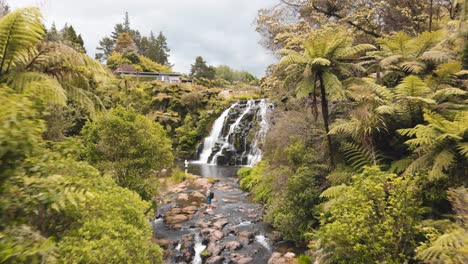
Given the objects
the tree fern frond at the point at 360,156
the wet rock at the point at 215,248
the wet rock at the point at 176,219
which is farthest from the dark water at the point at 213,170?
the tree fern frond at the point at 360,156

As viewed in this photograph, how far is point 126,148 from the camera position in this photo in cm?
830

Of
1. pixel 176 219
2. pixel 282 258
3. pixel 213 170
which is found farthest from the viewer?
pixel 213 170

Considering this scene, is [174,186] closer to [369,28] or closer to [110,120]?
[110,120]

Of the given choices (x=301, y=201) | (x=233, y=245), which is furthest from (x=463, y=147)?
(x=233, y=245)

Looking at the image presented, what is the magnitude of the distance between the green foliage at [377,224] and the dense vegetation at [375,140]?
17 millimetres

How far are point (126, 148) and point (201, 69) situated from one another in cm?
3860

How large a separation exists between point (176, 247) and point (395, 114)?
621cm

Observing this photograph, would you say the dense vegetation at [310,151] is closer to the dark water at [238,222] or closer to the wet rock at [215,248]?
the dark water at [238,222]

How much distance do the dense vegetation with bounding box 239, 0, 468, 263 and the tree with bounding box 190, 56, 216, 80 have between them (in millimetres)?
33928

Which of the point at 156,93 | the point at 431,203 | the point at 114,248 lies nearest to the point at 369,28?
the point at 431,203

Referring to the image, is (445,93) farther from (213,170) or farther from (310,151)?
(213,170)

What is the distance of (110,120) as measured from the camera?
26.2 ft

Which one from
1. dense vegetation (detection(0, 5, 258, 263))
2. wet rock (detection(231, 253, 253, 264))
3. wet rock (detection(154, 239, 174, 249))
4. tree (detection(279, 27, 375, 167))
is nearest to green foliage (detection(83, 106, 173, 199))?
dense vegetation (detection(0, 5, 258, 263))

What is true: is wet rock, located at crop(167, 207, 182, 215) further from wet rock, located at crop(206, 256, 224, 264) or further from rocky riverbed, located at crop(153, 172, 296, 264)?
wet rock, located at crop(206, 256, 224, 264)
